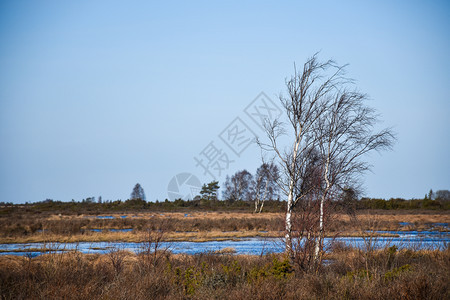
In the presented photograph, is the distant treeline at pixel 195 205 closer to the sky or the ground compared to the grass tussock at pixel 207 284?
closer to the ground

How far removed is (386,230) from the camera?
31500 mm

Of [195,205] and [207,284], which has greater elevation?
[207,284]

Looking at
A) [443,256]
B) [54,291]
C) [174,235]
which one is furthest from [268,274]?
[174,235]

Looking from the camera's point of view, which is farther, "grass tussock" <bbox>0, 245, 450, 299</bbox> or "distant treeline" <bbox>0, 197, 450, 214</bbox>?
"distant treeline" <bbox>0, 197, 450, 214</bbox>

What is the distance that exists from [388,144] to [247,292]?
37.3 ft

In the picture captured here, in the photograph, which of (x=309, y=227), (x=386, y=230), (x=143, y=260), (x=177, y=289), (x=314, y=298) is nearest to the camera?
(x=314, y=298)

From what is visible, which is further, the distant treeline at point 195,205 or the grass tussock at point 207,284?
the distant treeline at point 195,205

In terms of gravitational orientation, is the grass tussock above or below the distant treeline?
above

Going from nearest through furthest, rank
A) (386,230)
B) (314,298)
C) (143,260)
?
(314,298)
(143,260)
(386,230)

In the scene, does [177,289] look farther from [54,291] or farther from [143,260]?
[54,291]

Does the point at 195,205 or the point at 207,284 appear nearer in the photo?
the point at 207,284

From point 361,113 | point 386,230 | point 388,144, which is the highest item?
point 361,113

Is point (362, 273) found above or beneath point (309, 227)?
beneath

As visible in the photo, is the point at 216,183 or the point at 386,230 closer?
the point at 386,230
